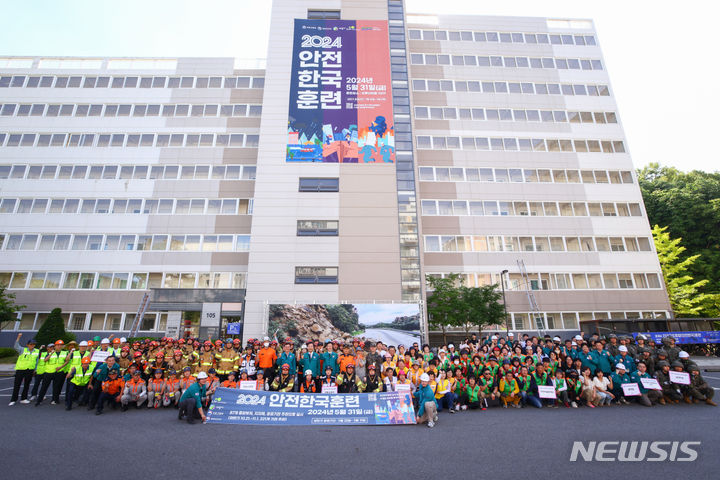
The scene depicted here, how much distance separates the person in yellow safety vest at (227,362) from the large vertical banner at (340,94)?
19.0m

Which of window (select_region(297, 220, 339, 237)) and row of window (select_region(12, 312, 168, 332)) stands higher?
window (select_region(297, 220, 339, 237))

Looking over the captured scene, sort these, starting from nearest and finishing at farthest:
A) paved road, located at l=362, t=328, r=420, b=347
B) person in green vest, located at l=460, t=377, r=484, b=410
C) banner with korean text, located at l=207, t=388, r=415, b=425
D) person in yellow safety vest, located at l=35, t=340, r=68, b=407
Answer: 1. banner with korean text, located at l=207, t=388, r=415, b=425
2. person in green vest, located at l=460, t=377, r=484, b=410
3. person in yellow safety vest, located at l=35, t=340, r=68, b=407
4. paved road, located at l=362, t=328, r=420, b=347

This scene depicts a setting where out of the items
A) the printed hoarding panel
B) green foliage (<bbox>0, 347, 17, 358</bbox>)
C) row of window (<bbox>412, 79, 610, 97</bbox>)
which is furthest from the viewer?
row of window (<bbox>412, 79, 610, 97</bbox>)

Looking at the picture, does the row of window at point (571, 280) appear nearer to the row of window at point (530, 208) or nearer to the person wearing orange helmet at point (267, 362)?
the row of window at point (530, 208)

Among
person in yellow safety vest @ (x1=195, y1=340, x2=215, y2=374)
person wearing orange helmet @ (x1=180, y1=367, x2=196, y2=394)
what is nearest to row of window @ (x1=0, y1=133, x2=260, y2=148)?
person in yellow safety vest @ (x1=195, y1=340, x2=215, y2=374)

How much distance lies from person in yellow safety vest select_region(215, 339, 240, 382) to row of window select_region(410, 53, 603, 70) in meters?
33.9

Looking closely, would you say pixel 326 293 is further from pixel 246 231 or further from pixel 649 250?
pixel 649 250

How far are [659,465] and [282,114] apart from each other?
99.1ft

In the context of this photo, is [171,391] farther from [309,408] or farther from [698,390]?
[698,390]

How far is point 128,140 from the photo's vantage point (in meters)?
A: 32.6

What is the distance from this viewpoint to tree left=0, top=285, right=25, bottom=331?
25.1 m

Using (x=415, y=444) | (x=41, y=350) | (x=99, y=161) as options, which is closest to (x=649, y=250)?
(x=415, y=444)

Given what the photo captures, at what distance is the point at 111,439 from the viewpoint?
7.75 metres

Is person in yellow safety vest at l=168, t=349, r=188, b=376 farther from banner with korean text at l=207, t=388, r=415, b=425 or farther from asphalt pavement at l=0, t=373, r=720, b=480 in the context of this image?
banner with korean text at l=207, t=388, r=415, b=425
